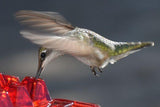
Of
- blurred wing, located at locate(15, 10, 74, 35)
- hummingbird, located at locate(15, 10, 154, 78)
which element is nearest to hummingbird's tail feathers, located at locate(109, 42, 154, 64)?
hummingbird, located at locate(15, 10, 154, 78)

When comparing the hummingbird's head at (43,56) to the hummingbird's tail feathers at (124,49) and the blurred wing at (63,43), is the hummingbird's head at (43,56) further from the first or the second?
the hummingbird's tail feathers at (124,49)

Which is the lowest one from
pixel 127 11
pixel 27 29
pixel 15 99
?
pixel 15 99

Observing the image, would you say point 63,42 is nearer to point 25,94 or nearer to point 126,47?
point 25,94

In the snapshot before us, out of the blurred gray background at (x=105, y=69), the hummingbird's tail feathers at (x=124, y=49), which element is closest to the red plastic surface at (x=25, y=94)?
the hummingbird's tail feathers at (x=124, y=49)

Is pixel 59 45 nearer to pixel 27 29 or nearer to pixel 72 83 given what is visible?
pixel 27 29

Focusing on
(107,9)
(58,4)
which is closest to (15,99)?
(58,4)

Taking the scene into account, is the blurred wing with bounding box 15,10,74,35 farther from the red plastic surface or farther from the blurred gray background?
the blurred gray background
